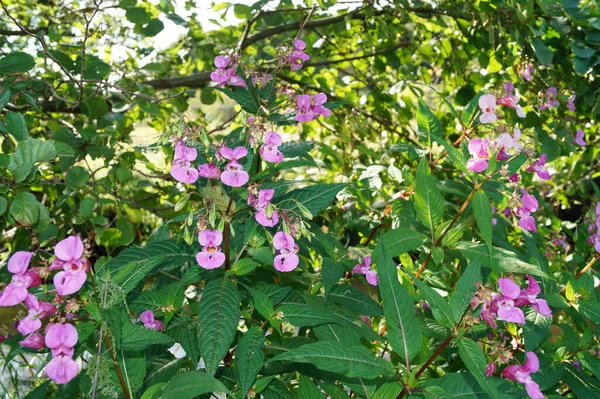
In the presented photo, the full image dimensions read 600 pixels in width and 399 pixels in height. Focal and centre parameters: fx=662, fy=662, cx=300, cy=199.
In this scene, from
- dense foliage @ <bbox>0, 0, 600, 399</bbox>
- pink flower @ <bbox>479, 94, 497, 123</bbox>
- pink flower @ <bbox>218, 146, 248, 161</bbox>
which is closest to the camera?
dense foliage @ <bbox>0, 0, 600, 399</bbox>

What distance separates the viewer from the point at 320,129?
3.40m

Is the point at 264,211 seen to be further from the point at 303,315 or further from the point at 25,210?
the point at 25,210

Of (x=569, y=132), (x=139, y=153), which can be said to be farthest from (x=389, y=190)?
(x=139, y=153)

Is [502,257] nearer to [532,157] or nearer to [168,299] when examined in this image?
[532,157]

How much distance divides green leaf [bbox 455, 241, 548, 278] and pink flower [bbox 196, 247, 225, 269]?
468mm

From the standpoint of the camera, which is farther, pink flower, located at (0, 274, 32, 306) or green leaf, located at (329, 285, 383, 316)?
green leaf, located at (329, 285, 383, 316)

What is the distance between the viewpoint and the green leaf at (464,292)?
42.6 inches

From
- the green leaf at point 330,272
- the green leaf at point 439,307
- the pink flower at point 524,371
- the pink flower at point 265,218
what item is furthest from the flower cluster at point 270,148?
the pink flower at point 524,371

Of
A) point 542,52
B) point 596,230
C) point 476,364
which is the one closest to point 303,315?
point 476,364

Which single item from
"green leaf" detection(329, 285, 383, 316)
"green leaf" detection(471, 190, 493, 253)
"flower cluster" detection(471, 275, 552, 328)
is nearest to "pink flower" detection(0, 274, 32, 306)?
"green leaf" detection(329, 285, 383, 316)

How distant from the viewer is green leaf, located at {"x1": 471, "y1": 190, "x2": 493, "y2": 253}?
1.26m

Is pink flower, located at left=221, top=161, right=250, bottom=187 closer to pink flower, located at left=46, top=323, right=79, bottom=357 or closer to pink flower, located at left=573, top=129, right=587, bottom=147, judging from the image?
pink flower, located at left=46, top=323, right=79, bottom=357

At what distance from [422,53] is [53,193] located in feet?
5.35

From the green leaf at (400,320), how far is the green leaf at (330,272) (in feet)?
0.59
